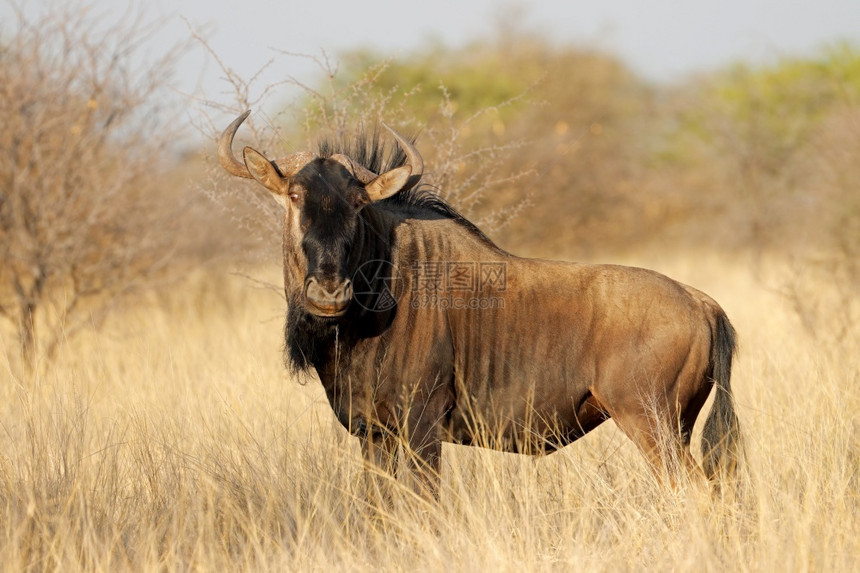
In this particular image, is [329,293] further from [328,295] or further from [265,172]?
[265,172]

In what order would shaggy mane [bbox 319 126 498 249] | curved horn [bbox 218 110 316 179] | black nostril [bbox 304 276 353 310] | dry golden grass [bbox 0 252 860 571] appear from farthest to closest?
1. shaggy mane [bbox 319 126 498 249]
2. curved horn [bbox 218 110 316 179]
3. black nostril [bbox 304 276 353 310]
4. dry golden grass [bbox 0 252 860 571]

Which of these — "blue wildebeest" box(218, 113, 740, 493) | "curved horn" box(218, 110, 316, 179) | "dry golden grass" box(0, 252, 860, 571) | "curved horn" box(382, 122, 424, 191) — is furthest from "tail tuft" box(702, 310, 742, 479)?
"curved horn" box(218, 110, 316, 179)

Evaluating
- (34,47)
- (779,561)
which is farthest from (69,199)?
(779,561)

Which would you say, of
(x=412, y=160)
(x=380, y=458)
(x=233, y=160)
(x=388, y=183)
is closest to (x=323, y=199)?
(x=388, y=183)

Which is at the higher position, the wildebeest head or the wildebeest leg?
the wildebeest head

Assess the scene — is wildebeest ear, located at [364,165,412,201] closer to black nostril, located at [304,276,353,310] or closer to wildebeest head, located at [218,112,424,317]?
wildebeest head, located at [218,112,424,317]

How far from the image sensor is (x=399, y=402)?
413 centimetres

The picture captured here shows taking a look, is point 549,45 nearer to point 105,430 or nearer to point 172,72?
point 172,72

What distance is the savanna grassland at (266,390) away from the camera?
3.50m

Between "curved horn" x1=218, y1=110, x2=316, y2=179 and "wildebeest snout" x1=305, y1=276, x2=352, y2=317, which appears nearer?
"wildebeest snout" x1=305, y1=276, x2=352, y2=317

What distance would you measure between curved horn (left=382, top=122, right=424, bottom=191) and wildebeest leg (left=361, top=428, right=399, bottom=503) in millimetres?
1251


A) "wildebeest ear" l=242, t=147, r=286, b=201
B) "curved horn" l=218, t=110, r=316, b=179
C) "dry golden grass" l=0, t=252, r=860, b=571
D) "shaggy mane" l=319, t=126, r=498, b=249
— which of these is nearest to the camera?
"dry golden grass" l=0, t=252, r=860, b=571

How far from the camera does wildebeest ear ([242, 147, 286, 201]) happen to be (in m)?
4.21

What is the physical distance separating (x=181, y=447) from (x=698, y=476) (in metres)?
2.70
